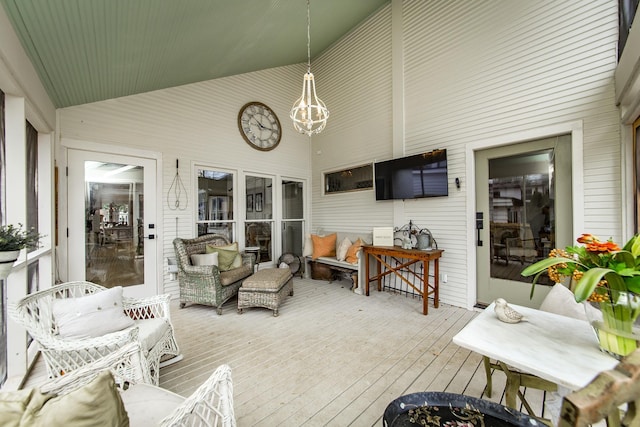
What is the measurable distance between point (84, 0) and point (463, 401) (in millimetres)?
3288

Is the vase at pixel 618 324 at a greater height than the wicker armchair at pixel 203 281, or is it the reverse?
the vase at pixel 618 324

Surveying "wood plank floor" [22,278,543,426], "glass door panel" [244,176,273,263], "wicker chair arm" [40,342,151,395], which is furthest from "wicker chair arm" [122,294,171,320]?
"glass door panel" [244,176,273,263]

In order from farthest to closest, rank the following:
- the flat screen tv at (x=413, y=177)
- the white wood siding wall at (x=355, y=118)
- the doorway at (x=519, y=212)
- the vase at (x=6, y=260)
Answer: the white wood siding wall at (x=355, y=118)
the flat screen tv at (x=413, y=177)
the doorway at (x=519, y=212)
the vase at (x=6, y=260)

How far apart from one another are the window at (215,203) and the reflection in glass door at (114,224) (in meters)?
0.89

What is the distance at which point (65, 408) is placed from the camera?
0.67 meters

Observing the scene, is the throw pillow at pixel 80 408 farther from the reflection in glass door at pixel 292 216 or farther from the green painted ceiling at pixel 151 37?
the reflection in glass door at pixel 292 216

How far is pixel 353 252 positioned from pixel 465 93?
2998 millimetres

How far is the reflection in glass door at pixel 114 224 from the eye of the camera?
3.69 meters

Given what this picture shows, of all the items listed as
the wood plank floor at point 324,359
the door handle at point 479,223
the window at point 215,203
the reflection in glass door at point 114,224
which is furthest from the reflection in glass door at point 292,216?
the door handle at point 479,223

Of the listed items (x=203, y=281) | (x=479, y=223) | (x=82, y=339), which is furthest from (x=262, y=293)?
(x=479, y=223)

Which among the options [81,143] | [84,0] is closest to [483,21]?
[84,0]

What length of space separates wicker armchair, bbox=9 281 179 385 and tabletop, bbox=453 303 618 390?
2.04 metres

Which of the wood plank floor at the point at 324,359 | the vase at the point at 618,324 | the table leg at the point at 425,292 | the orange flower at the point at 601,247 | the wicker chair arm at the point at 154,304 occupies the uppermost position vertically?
the orange flower at the point at 601,247

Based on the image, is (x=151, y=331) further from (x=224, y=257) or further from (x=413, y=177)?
(x=413, y=177)
